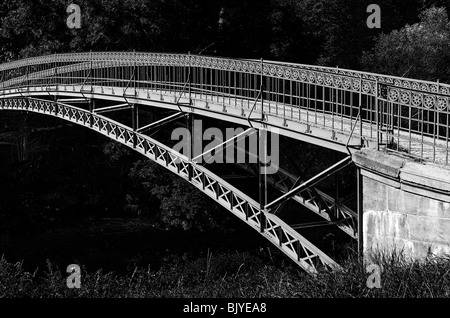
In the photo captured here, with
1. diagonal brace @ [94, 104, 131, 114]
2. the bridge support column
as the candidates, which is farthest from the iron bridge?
the bridge support column

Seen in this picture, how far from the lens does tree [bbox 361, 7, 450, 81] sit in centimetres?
3553

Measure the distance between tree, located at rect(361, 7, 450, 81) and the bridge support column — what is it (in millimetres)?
20942

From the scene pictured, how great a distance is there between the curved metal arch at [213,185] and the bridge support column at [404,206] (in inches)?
38.7

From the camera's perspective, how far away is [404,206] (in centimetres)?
1380

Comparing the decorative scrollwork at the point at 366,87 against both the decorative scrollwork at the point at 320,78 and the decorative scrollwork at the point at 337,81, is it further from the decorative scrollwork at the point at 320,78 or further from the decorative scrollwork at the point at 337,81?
the decorative scrollwork at the point at 320,78

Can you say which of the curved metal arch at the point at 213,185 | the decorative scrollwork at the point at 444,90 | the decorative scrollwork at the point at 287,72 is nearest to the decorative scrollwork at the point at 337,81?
the decorative scrollwork at the point at 287,72

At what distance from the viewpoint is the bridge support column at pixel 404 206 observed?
13156 mm

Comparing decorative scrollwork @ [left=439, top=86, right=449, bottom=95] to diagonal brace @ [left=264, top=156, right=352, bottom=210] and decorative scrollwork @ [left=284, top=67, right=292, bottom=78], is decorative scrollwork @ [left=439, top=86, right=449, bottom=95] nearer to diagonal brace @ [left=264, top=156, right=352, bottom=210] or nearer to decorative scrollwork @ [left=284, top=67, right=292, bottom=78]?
diagonal brace @ [left=264, top=156, right=352, bottom=210]

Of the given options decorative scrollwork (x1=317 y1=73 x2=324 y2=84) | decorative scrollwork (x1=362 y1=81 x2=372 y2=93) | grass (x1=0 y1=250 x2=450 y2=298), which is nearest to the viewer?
grass (x1=0 y1=250 x2=450 y2=298)

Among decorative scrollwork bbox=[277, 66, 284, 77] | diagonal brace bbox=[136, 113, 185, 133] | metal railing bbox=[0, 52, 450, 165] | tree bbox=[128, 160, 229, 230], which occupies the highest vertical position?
decorative scrollwork bbox=[277, 66, 284, 77]

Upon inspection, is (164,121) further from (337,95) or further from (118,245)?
(118,245)

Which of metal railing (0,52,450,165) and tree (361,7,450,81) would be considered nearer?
metal railing (0,52,450,165)

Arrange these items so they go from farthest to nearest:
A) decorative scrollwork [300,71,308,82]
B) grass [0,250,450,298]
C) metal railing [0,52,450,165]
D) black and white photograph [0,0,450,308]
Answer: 1. decorative scrollwork [300,71,308,82]
2. black and white photograph [0,0,450,308]
3. metal railing [0,52,450,165]
4. grass [0,250,450,298]
